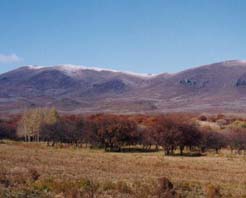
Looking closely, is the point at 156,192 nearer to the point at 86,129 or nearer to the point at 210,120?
the point at 86,129

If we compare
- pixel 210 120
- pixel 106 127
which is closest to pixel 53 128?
pixel 106 127

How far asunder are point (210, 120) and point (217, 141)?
7711 centimetres

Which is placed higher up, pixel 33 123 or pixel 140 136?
pixel 33 123

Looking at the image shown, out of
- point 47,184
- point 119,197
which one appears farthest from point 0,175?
point 119,197

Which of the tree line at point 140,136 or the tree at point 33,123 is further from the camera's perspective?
the tree at point 33,123

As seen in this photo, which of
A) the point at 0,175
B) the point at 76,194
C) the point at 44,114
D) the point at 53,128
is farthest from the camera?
the point at 44,114

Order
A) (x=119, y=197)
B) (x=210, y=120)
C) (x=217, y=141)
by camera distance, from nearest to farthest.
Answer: (x=119, y=197)
(x=217, y=141)
(x=210, y=120)

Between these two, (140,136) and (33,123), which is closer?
(140,136)

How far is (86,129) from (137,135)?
13234 millimetres

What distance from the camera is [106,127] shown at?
107 m

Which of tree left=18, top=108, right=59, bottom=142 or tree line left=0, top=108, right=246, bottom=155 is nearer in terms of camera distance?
tree line left=0, top=108, right=246, bottom=155

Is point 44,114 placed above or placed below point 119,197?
above

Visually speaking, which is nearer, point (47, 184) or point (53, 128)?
point (47, 184)

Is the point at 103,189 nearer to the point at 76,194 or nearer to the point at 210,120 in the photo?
the point at 76,194
